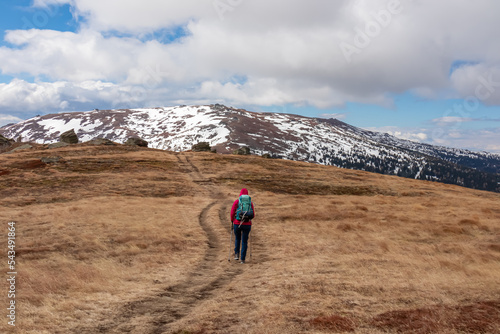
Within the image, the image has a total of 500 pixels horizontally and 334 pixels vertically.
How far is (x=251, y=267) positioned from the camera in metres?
15.0

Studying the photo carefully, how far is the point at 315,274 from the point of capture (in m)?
12.8

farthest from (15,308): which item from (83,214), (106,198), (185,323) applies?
(106,198)

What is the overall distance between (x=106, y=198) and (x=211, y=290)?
2608 centimetres

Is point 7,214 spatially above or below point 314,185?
below

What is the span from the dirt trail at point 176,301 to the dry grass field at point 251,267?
0.07 metres

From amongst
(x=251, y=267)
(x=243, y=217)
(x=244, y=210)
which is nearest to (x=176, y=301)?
(x=251, y=267)

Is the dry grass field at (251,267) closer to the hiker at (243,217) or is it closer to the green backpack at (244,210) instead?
the hiker at (243,217)

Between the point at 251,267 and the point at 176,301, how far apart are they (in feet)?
16.9

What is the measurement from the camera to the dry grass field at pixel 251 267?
834 cm

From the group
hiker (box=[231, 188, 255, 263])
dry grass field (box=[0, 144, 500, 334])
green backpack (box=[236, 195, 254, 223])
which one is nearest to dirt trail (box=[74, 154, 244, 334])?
dry grass field (box=[0, 144, 500, 334])

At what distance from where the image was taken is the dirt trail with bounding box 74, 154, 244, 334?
27.8ft

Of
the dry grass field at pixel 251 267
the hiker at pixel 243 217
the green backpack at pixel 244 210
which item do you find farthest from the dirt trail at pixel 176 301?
the green backpack at pixel 244 210

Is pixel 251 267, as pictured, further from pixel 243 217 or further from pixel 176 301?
pixel 176 301

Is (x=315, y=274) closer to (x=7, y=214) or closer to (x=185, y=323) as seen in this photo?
(x=185, y=323)
